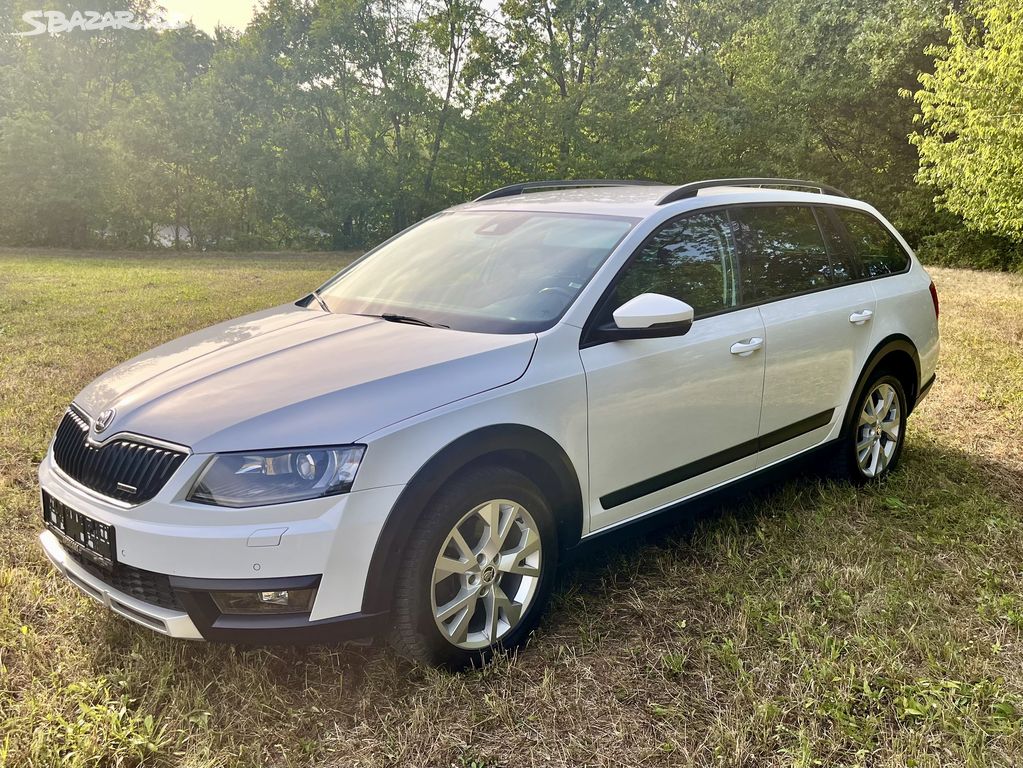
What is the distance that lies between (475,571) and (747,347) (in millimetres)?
1628

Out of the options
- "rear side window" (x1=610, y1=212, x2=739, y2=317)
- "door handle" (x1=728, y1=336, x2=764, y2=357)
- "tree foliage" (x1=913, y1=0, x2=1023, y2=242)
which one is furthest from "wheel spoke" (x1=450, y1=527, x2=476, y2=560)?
"tree foliage" (x1=913, y1=0, x2=1023, y2=242)

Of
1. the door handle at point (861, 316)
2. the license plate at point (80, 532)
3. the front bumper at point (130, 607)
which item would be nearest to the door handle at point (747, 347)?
the door handle at point (861, 316)

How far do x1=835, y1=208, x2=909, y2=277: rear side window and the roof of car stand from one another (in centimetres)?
14

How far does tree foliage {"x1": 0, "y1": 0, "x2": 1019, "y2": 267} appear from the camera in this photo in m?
25.9

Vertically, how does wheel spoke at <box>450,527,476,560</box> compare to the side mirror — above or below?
below

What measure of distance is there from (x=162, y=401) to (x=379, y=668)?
3.86ft

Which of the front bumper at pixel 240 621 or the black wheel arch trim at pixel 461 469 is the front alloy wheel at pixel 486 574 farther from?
the front bumper at pixel 240 621

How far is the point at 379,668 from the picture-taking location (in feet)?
9.12

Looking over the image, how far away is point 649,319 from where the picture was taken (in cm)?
292

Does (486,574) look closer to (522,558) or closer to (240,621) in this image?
(522,558)

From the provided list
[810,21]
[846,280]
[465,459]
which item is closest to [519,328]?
[465,459]

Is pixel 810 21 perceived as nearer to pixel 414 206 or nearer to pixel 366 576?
pixel 414 206

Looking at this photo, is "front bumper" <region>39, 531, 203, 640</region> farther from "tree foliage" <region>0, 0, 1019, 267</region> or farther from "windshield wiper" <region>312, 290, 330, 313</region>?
"tree foliage" <region>0, 0, 1019, 267</region>

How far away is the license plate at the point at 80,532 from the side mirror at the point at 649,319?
1.81m
